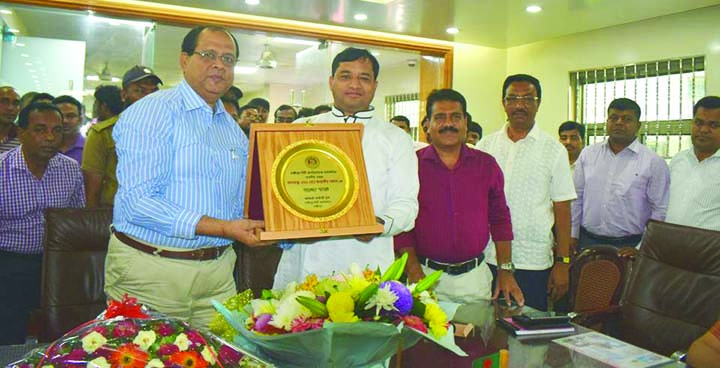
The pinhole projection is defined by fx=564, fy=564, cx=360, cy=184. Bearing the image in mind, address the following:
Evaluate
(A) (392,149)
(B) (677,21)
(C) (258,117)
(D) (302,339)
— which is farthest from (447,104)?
(B) (677,21)

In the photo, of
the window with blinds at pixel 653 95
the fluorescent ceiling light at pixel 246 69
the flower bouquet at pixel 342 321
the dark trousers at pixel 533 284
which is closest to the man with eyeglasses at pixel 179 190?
the flower bouquet at pixel 342 321

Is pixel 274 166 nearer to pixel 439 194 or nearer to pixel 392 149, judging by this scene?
pixel 392 149

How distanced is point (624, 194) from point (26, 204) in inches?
138

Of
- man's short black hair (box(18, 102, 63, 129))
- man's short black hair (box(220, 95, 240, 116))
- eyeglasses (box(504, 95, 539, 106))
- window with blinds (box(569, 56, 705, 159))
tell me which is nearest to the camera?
man's short black hair (box(18, 102, 63, 129))

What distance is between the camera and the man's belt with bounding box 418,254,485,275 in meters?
2.46

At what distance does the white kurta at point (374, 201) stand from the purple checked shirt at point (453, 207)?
40cm

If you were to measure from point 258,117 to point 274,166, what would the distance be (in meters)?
3.31

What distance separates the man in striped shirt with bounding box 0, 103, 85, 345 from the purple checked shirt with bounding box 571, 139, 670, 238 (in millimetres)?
3242

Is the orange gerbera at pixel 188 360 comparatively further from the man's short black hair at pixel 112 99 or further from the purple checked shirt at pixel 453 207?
the man's short black hair at pixel 112 99

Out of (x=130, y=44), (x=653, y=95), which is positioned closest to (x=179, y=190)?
(x=130, y=44)

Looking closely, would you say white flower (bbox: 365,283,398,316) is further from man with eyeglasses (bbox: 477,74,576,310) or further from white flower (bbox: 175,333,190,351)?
man with eyeglasses (bbox: 477,74,576,310)

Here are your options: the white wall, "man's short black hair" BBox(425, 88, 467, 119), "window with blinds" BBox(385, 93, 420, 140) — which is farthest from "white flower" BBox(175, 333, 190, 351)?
"window with blinds" BBox(385, 93, 420, 140)

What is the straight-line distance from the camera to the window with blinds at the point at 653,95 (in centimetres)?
601

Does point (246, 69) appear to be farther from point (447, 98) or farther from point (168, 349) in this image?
point (168, 349)
